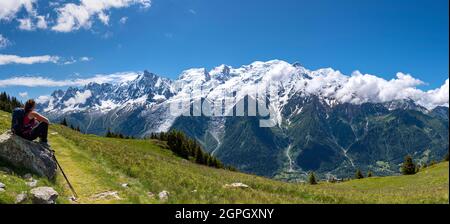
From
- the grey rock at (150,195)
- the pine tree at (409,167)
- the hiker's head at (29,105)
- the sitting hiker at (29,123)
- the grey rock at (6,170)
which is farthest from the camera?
the pine tree at (409,167)

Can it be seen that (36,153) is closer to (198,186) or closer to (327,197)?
(198,186)

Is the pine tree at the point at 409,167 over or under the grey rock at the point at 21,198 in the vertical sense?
under

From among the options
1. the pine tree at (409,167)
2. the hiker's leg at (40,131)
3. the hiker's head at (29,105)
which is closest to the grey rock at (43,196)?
the hiker's leg at (40,131)

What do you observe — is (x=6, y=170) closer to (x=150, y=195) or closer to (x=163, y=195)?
(x=150, y=195)

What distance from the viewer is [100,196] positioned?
71.5 feet

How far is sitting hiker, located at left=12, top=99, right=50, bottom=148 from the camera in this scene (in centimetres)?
2527

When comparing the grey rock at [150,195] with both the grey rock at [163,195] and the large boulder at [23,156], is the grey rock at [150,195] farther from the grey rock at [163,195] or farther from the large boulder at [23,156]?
the large boulder at [23,156]

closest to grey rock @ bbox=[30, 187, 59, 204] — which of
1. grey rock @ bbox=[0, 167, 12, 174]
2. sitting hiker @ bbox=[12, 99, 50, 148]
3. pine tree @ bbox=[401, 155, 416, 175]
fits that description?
grey rock @ bbox=[0, 167, 12, 174]

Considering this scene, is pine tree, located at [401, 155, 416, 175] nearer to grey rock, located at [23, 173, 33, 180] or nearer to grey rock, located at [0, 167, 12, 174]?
grey rock, located at [23, 173, 33, 180]

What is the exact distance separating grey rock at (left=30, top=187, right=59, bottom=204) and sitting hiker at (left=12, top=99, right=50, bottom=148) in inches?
327

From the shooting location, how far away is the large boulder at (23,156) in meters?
23.7

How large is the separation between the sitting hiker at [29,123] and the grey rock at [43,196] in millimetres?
8294
